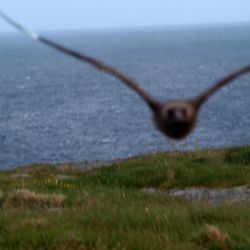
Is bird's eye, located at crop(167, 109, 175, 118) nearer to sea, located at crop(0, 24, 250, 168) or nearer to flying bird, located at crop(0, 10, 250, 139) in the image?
flying bird, located at crop(0, 10, 250, 139)

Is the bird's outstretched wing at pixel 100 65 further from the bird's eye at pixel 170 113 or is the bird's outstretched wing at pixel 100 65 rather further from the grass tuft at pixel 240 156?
the grass tuft at pixel 240 156

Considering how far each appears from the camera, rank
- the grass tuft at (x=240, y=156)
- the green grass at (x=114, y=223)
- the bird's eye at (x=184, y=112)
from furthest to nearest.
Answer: the grass tuft at (x=240, y=156), the green grass at (x=114, y=223), the bird's eye at (x=184, y=112)

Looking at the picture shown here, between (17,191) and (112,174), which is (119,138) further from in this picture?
(17,191)

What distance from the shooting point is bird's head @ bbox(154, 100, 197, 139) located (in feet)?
5.42

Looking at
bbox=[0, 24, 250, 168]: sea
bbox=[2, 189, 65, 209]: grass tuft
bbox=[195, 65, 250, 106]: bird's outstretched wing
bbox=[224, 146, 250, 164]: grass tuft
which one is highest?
bbox=[195, 65, 250, 106]: bird's outstretched wing

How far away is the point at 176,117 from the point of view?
1652mm

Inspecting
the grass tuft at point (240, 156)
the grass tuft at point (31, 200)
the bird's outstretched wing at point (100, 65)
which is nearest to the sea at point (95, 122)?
the grass tuft at point (240, 156)

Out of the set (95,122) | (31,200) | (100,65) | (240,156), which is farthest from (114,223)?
(95,122)

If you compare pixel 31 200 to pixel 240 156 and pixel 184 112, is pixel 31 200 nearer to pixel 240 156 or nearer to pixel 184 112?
pixel 240 156

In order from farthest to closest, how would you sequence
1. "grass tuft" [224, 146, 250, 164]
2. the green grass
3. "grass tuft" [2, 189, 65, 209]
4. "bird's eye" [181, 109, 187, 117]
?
"grass tuft" [224, 146, 250, 164], "grass tuft" [2, 189, 65, 209], the green grass, "bird's eye" [181, 109, 187, 117]

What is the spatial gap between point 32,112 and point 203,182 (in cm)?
6184

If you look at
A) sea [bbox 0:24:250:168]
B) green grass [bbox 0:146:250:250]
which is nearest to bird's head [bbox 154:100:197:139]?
green grass [bbox 0:146:250:250]

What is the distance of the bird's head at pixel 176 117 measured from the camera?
5.42 ft

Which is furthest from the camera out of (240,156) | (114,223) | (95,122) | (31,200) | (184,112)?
(95,122)
